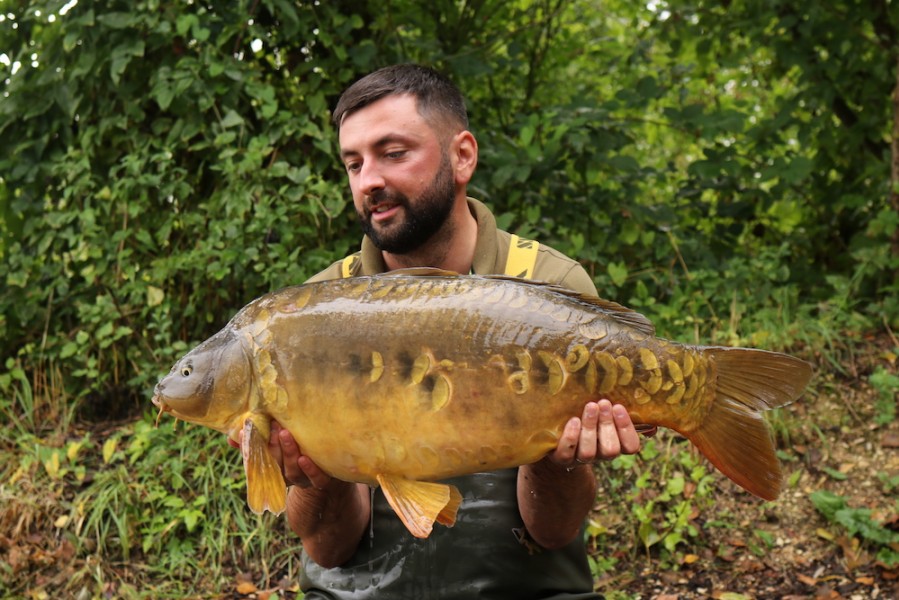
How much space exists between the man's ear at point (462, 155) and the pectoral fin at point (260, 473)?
29.6 inches

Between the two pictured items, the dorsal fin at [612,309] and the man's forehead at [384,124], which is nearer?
the dorsal fin at [612,309]

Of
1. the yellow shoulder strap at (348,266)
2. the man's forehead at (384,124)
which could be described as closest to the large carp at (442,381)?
the man's forehead at (384,124)

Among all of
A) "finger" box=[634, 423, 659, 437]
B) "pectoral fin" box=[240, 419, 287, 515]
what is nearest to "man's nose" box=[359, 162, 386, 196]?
"pectoral fin" box=[240, 419, 287, 515]

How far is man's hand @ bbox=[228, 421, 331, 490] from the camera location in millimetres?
1538

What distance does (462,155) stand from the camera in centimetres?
206

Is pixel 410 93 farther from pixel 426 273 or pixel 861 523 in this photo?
pixel 861 523

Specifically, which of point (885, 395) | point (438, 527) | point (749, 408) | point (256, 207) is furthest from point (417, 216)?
point (885, 395)

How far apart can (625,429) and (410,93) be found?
0.84m

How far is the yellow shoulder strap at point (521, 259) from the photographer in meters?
A: 2.04

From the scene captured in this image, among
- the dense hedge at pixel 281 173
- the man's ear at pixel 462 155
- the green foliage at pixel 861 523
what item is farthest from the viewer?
the dense hedge at pixel 281 173

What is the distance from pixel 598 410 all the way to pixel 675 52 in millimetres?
3200

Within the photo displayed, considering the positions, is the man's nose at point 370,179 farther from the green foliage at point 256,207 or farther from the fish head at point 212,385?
the green foliage at point 256,207

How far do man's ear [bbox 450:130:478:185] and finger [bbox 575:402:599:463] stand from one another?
689 millimetres

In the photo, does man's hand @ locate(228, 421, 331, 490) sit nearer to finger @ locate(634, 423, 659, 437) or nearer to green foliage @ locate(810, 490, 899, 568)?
finger @ locate(634, 423, 659, 437)
